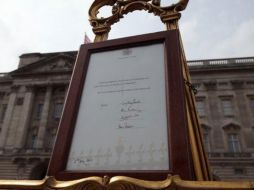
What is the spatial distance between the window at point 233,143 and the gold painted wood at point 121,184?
66.3ft

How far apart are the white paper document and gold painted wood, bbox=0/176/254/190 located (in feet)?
0.47

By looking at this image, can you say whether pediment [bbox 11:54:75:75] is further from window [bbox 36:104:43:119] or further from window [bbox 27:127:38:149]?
window [bbox 27:127:38:149]

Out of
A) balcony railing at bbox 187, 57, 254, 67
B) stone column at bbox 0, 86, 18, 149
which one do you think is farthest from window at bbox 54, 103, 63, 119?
balcony railing at bbox 187, 57, 254, 67

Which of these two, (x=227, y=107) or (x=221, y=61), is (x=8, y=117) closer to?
(x=227, y=107)

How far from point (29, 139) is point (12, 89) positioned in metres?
5.81

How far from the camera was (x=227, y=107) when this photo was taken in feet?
70.0

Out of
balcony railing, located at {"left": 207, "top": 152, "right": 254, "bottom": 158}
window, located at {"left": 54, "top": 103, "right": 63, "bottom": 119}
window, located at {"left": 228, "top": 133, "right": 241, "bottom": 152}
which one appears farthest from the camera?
window, located at {"left": 54, "top": 103, "right": 63, "bottom": 119}

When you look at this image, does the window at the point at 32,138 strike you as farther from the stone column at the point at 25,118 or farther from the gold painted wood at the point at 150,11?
the gold painted wood at the point at 150,11

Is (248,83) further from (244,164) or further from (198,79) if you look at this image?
(244,164)

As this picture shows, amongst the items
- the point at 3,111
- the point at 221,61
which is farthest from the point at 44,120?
the point at 221,61

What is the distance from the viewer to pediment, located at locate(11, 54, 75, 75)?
25969 millimetres
